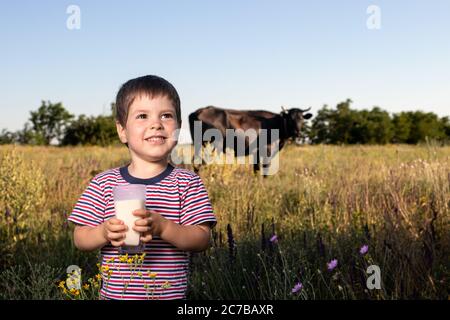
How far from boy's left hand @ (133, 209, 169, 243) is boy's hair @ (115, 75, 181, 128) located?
1.35 feet

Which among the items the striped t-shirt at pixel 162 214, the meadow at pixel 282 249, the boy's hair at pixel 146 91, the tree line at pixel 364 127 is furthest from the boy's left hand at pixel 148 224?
the tree line at pixel 364 127

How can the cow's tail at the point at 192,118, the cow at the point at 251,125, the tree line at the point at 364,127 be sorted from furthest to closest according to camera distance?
the tree line at the point at 364,127
the cow's tail at the point at 192,118
the cow at the point at 251,125

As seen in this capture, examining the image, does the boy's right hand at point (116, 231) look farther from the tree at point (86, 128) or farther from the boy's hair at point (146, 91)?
the tree at point (86, 128)

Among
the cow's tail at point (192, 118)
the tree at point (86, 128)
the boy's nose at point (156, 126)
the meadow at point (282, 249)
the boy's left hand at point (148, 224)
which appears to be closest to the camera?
the boy's left hand at point (148, 224)

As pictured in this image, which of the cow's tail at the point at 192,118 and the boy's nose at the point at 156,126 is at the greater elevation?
the boy's nose at the point at 156,126

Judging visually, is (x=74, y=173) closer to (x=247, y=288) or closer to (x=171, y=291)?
(x=247, y=288)

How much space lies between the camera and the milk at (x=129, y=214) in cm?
171

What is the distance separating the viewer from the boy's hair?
1934 millimetres

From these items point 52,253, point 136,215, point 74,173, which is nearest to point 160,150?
point 136,215

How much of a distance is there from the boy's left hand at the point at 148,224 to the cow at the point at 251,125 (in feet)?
41.5

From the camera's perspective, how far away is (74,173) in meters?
9.06
